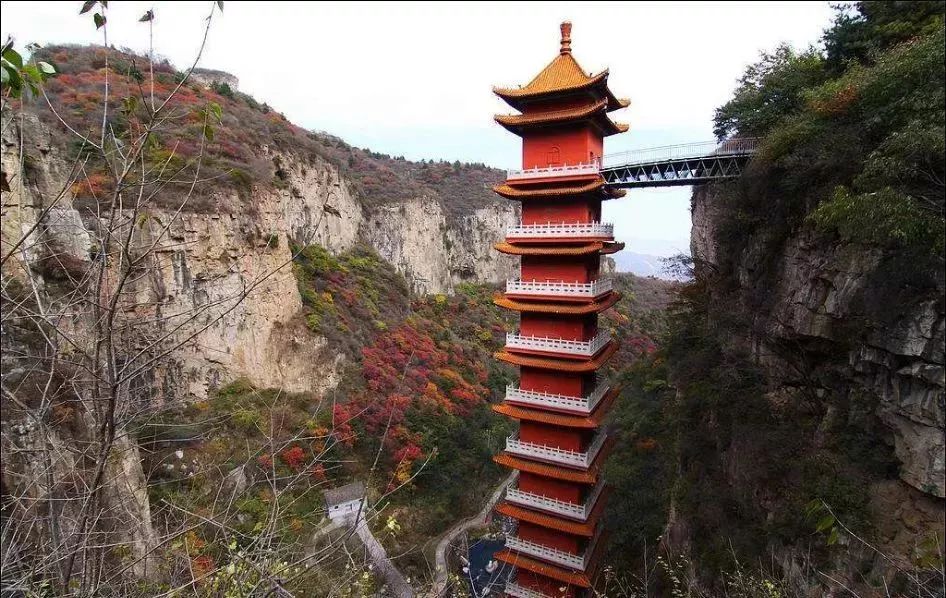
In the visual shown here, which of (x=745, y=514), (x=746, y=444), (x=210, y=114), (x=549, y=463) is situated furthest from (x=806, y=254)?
(x=210, y=114)

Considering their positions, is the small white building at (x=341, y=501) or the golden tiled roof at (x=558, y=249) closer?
the golden tiled roof at (x=558, y=249)

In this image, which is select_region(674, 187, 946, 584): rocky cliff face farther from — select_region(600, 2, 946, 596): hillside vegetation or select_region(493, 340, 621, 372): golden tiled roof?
select_region(493, 340, 621, 372): golden tiled roof

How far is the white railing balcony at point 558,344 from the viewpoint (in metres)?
14.0

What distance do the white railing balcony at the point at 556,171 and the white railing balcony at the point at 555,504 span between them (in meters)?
9.83

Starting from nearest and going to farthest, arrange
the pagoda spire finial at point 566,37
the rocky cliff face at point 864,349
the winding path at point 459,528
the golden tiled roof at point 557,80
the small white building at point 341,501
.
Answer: the rocky cliff face at point 864,349 < the golden tiled roof at point 557,80 < the pagoda spire finial at point 566,37 < the small white building at point 341,501 < the winding path at point 459,528

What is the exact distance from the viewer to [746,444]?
11.2 metres

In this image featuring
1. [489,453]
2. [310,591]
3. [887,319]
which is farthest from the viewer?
[489,453]

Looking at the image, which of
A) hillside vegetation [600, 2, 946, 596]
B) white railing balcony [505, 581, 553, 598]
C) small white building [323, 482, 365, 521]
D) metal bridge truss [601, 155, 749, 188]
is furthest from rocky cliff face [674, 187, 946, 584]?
small white building [323, 482, 365, 521]

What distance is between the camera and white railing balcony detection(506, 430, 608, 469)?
1431 cm

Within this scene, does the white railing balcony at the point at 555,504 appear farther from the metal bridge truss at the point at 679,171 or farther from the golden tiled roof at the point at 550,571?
the metal bridge truss at the point at 679,171

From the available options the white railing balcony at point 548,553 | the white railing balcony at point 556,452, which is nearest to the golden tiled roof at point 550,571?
the white railing balcony at point 548,553

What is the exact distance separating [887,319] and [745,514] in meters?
5.27

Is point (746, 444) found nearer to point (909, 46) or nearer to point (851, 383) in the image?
point (851, 383)

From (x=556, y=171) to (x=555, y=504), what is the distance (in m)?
10.1
